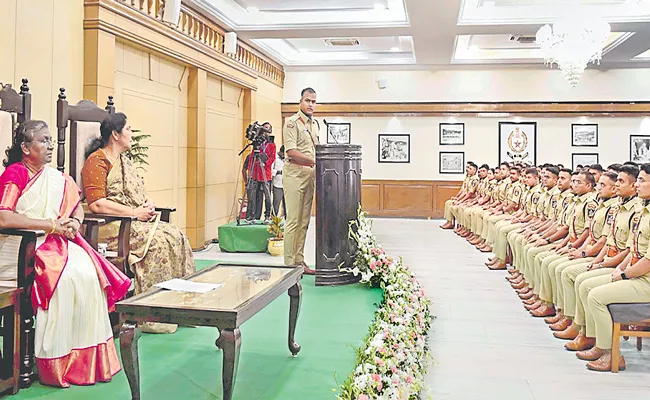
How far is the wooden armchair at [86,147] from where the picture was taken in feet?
11.7

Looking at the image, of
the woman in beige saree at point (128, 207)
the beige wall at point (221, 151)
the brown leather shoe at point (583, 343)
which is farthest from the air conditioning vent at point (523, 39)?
the woman in beige saree at point (128, 207)

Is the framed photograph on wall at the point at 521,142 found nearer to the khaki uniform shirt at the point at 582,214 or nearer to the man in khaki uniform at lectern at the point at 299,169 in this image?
the khaki uniform shirt at the point at 582,214

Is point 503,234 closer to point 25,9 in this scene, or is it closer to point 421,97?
point 25,9

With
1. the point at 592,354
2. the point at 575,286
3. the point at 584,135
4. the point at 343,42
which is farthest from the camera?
the point at 584,135

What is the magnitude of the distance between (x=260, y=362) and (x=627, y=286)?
2.22 metres

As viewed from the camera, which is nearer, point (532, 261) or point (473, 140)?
point (532, 261)

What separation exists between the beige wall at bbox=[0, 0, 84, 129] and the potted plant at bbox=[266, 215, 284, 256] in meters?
3.01

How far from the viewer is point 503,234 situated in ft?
22.3

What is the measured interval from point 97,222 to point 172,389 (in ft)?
3.93

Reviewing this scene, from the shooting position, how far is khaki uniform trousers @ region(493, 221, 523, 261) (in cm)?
666

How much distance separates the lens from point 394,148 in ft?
42.1

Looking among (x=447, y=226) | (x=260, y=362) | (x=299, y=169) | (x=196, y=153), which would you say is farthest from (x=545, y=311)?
(x=447, y=226)

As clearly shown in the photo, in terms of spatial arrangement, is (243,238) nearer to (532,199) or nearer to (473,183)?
(532,199)

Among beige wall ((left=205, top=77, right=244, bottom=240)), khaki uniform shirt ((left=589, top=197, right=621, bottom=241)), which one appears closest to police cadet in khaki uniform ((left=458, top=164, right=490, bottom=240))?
beige wall ((left=205, top=77, right=244, bottom=240))
